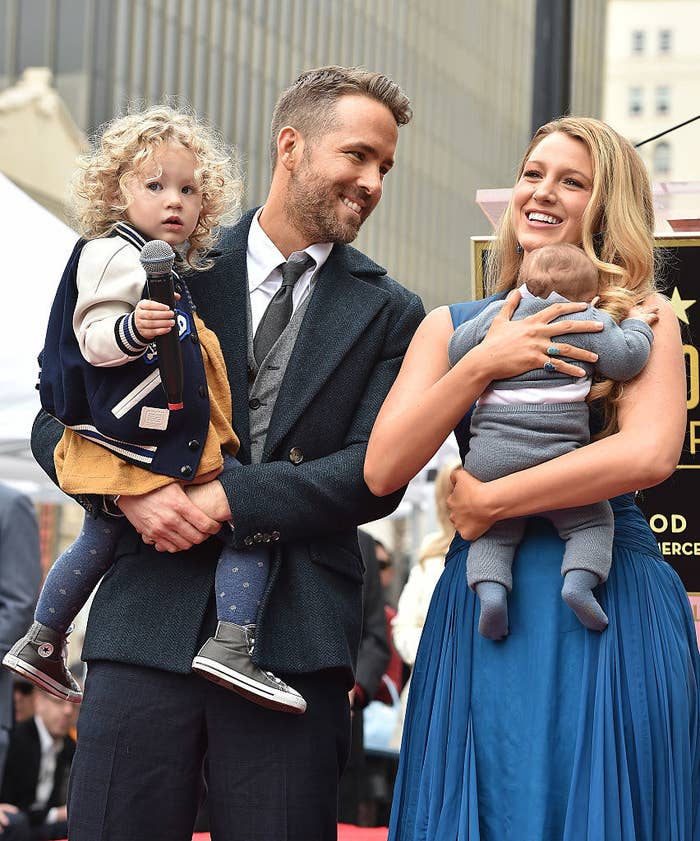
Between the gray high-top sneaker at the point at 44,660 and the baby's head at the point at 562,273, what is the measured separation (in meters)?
1.46

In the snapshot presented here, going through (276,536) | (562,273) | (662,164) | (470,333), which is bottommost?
(276,536)

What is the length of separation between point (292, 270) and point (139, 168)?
1.56 feet

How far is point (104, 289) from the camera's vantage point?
309cm

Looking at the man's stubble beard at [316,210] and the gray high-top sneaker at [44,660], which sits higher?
the man's stubble beard at [316,210]

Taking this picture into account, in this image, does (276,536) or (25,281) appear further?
(25,281)

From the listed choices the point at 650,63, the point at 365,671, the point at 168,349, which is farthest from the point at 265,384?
the point at 650,63

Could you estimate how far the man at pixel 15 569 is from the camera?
6.51 meters

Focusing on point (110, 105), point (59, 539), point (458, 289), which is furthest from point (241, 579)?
point (458, 289)

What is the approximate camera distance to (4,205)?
250 inches

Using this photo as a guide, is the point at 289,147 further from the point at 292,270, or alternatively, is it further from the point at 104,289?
the point at 104,289

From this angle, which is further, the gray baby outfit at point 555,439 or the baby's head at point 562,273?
the baby's head at point 562,273

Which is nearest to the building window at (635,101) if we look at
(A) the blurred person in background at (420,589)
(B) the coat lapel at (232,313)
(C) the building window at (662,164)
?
(C) the building window at (662,164)

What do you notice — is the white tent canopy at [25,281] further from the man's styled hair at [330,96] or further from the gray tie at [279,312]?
the gray tie at [279,312]

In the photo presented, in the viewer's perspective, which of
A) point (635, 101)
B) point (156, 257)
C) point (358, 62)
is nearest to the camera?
point (156, 257)
